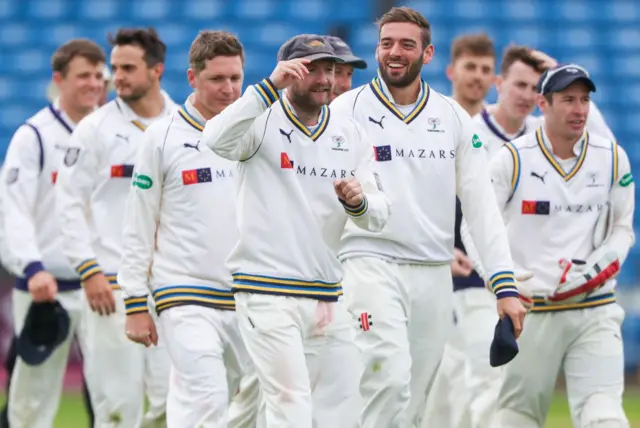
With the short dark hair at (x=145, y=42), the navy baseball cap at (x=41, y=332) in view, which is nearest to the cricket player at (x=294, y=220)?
the short dark hair at (x=145, y=42)

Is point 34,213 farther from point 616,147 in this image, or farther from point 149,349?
point 616,147

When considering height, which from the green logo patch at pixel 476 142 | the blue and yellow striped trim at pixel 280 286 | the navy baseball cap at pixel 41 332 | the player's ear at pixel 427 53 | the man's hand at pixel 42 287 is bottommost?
the navy baseball cap at pixel 41 332

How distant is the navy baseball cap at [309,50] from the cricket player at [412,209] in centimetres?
74

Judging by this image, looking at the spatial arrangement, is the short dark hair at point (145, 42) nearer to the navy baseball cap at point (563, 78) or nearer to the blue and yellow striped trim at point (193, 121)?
the blue and yellow striped trim at point (193, 121)

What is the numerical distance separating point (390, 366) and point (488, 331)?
1969 mm

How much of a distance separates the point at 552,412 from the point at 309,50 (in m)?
6.88

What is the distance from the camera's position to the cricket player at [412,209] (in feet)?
22.9

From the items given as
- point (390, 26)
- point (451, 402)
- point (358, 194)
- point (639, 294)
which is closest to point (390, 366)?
point (358, 194)

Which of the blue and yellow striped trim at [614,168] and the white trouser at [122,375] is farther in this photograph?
the white trouser at [122,375]

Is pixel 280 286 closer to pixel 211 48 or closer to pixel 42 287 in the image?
pixel 211 48

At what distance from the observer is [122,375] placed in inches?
313

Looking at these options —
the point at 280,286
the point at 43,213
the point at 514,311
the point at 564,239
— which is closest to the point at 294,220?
the point at 280,286

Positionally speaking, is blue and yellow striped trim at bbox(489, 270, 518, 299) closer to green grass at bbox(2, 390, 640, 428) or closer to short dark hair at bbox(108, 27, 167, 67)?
short dark hair at bbox(108, 27, 167, 67)

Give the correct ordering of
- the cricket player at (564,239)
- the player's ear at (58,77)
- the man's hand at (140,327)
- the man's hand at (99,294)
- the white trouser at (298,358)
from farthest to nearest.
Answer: the player's ear at (58,77) → the man's hand at (99,294) → the cricket player at (564,239) → the man's hand at (140,327) → the white trouser at (298,358)
